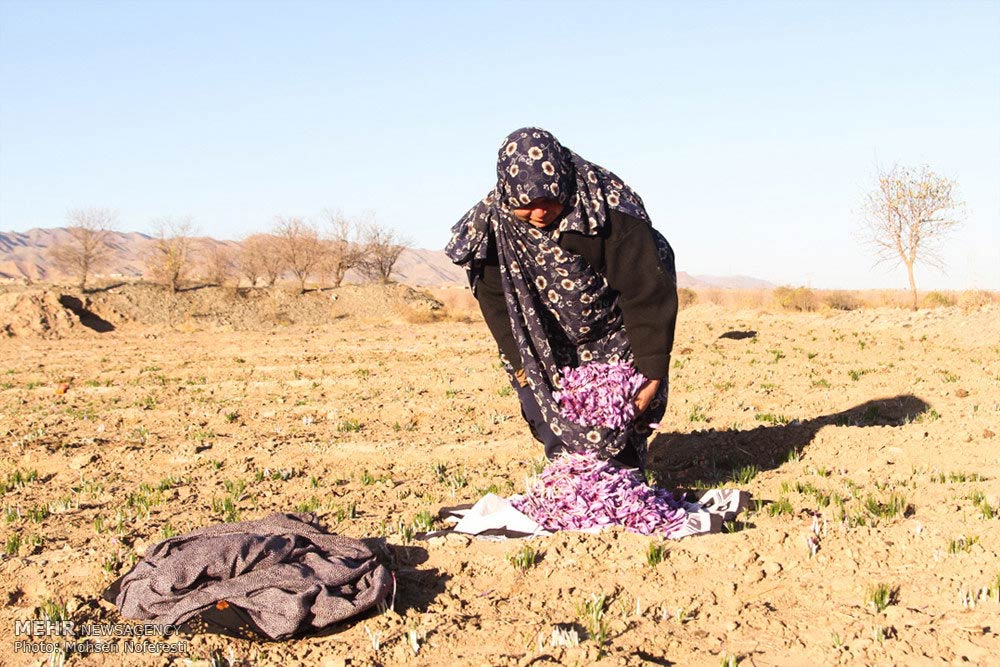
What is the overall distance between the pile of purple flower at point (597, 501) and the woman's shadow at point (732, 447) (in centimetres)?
137

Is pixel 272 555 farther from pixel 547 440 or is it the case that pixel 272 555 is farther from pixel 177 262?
pixel 177 262

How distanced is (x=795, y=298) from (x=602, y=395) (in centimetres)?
3113

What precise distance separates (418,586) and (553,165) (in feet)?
7.10

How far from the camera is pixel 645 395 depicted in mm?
4582

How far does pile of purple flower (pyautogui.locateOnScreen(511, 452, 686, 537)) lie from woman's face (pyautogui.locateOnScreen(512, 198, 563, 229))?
1271mm

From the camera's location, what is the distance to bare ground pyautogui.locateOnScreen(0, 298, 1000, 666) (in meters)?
3.46

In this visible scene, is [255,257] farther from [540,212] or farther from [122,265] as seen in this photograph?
[122,265]

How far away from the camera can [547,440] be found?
4.83m

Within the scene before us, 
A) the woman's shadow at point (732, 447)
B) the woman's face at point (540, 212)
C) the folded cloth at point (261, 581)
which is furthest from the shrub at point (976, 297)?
the folded cloth at point (261, 581)

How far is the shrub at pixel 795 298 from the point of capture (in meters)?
32.6

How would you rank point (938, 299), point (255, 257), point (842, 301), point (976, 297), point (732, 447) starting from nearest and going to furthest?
point (732, 447) → point (976, 297) → point (938, 299) → point (842, 301) → point (255, 257)

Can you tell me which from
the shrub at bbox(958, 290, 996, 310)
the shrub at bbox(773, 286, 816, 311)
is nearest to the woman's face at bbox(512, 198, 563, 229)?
the shrub at bbox(958, 290, 996, 310)

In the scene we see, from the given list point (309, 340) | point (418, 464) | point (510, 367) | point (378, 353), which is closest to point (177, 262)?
point (309, 340)

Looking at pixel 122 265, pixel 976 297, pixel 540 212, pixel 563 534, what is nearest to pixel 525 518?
pixel 563 534
